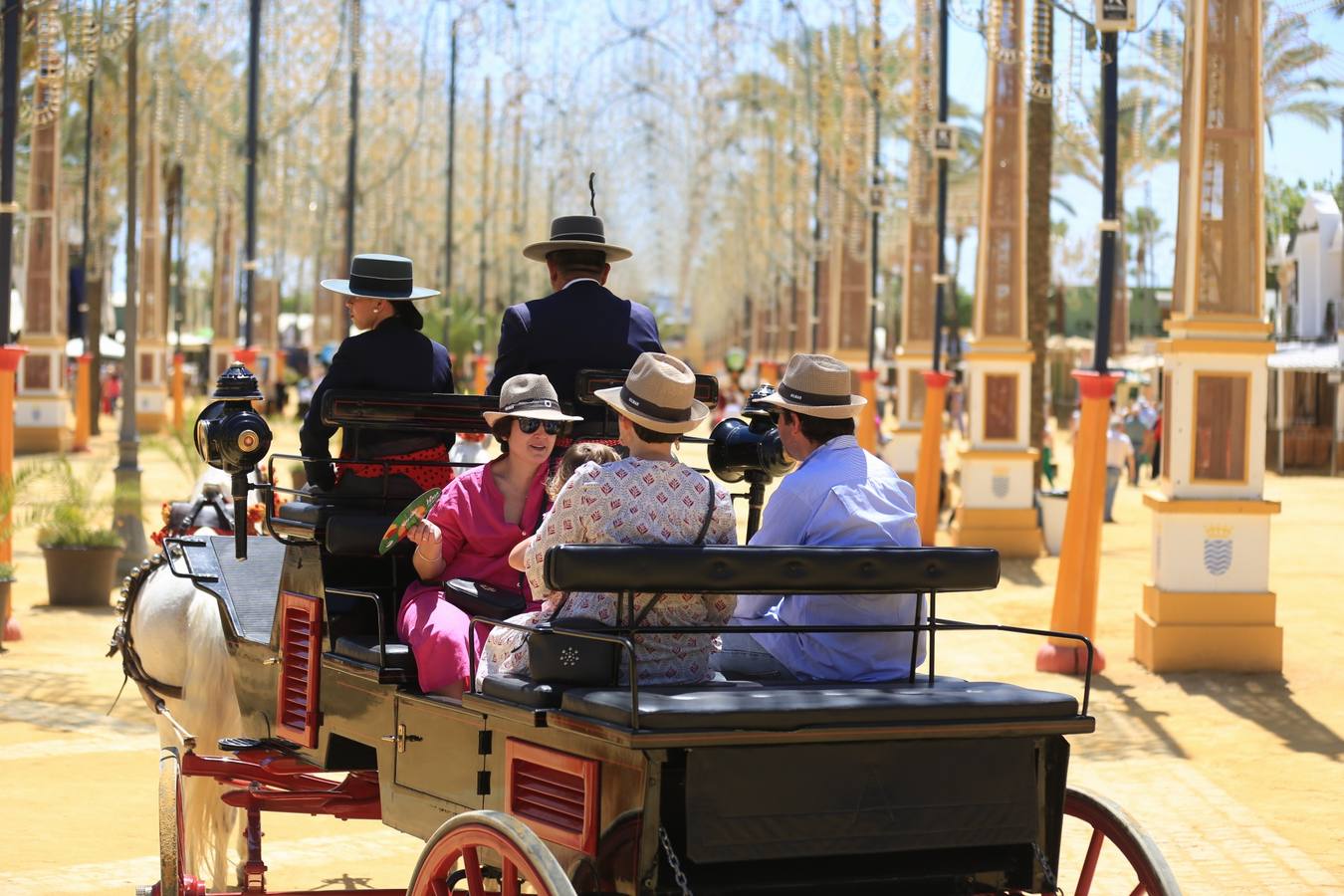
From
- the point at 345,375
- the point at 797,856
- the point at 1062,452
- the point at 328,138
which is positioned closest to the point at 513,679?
the point at 797,856

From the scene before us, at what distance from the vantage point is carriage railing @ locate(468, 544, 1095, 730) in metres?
4.36

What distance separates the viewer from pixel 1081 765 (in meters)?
10.1

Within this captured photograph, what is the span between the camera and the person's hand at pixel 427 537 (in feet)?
18.8

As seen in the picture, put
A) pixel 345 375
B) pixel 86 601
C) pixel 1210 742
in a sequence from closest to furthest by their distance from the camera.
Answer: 1. pixel 345 375
2. pixel 1210 742
3. pixel 86 601

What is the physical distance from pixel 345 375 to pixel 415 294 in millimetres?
447

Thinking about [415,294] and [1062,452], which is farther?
[1062,452]

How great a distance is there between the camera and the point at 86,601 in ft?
51.4

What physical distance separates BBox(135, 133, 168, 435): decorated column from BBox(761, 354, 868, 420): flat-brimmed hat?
1344 inches

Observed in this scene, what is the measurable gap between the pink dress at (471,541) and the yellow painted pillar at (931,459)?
50.6ft

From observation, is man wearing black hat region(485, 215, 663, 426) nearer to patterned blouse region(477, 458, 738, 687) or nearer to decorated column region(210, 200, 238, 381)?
patterned blouse region(477, 458, 738, 687)

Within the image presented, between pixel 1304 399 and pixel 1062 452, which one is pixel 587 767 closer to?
pixel 1304 399

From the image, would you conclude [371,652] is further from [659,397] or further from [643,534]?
[659,397]

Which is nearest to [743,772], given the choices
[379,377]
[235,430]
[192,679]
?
[235,430]

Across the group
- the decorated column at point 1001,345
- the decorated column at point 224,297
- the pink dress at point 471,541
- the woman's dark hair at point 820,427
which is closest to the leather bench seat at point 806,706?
the woman's dark hair at point 820,427
